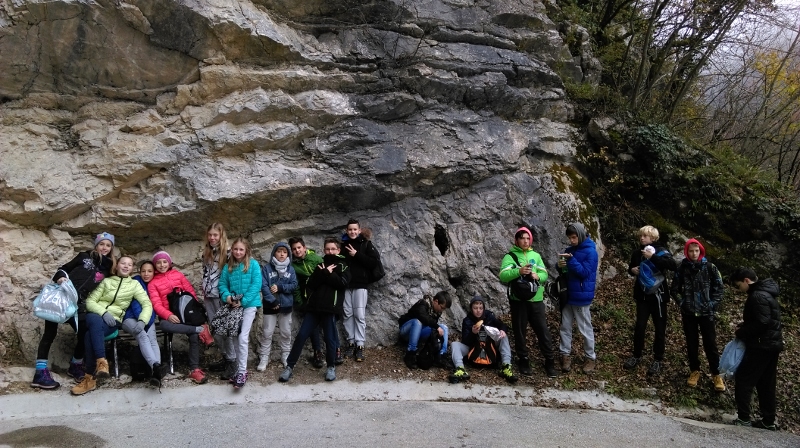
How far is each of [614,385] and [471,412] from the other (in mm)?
2138

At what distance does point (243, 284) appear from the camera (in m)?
Answer: 6.39

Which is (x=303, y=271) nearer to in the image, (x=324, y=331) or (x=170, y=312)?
(x=324, y=331)

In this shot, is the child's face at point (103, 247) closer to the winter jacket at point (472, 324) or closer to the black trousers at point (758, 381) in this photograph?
the winter jacket at point (472, 324)

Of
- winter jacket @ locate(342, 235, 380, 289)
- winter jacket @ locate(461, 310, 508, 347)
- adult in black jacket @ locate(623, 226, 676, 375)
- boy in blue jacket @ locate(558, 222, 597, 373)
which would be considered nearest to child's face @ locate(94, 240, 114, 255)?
winter jacket @ locate(342, 235, 380, 289)

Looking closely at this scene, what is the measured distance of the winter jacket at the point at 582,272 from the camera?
6.75 metres

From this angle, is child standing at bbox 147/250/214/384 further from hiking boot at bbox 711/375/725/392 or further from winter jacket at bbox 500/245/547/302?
hiking boot at bbox 711/375/725/392

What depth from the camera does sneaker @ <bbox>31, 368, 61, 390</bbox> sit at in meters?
5.62

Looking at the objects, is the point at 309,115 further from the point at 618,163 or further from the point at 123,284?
the point at 618,163

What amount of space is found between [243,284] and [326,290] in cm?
106

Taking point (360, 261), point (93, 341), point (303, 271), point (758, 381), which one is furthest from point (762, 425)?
point (93, 341)

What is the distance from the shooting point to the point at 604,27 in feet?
40.3

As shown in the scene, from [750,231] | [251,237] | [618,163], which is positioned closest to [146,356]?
[251,237]

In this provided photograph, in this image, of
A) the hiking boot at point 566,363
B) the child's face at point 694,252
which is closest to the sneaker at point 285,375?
the hiking boot at point 566,363

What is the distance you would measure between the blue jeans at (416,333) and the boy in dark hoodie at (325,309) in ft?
3.43
